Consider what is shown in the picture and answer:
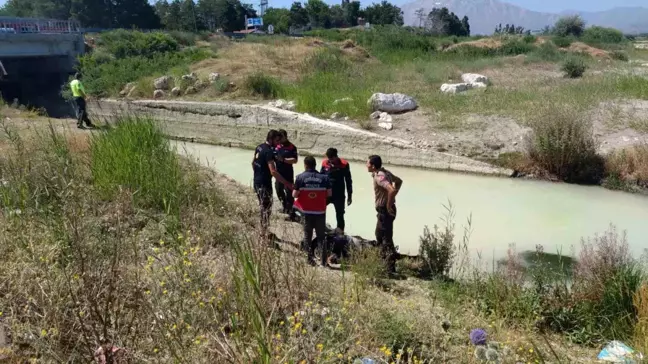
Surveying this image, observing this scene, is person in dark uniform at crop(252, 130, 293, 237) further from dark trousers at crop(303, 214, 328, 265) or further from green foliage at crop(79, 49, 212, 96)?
green foliage at crop(79, 49, 212, 96)

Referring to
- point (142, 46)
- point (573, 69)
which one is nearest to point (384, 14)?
point (142, 46)

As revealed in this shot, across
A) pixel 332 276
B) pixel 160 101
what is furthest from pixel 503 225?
pixel 160 101

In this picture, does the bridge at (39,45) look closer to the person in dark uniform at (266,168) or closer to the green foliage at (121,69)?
the green foliage at (121,69)

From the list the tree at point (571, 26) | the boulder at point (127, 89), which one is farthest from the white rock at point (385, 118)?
the tree at point (571, 26)

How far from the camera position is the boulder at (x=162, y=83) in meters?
21.7

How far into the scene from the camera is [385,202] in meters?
6.37

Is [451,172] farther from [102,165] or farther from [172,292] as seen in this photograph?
[172,292]

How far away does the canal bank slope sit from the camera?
44.1 ft

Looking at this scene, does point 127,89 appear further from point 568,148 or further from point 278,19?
point 278,19

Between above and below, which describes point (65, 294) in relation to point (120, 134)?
below

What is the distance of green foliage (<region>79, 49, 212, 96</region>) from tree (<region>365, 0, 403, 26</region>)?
61.6 meters

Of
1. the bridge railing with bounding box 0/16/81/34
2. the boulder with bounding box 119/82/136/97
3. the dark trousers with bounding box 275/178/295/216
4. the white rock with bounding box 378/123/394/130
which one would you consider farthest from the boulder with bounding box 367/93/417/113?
the bridge railing with bounding box 0/16/81/34

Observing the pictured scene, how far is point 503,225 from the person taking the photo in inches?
374

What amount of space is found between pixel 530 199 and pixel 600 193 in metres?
1.52
